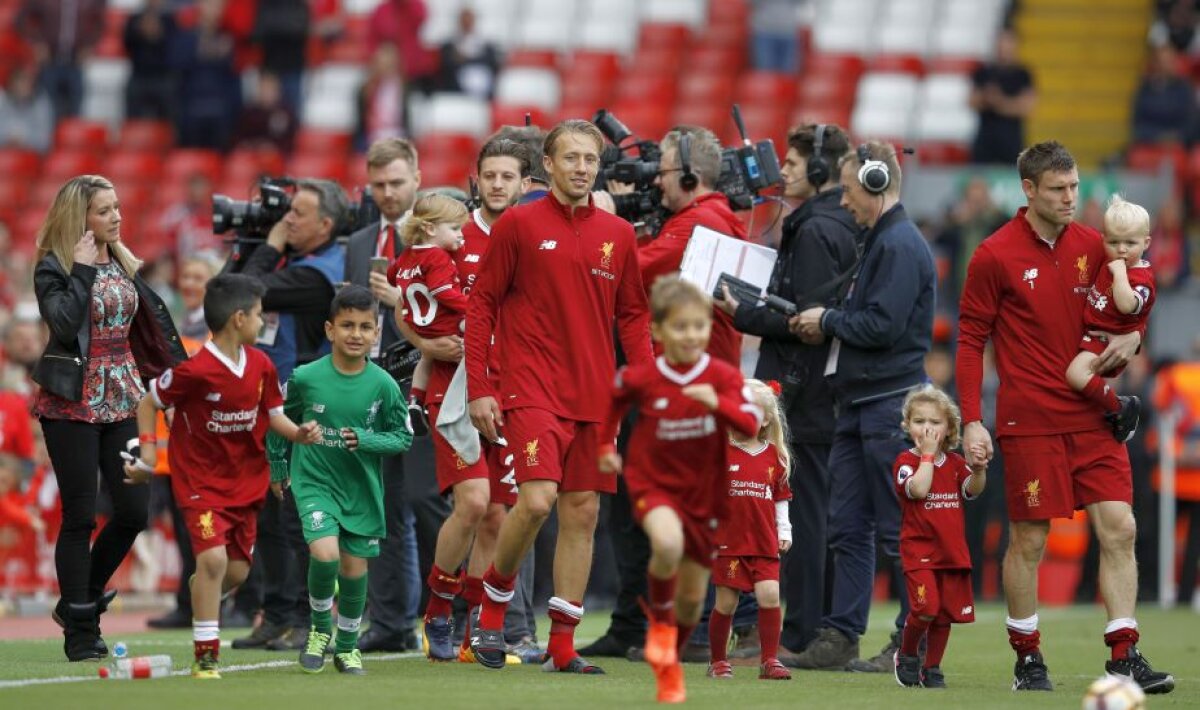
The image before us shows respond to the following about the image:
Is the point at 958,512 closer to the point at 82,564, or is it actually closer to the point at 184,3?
the point at 82,564

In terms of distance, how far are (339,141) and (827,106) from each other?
5.50m

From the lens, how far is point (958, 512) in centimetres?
941

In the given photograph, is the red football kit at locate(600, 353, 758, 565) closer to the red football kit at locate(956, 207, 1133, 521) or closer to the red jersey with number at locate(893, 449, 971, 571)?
the red jersey with number at locate(893, 449, 971, 571)

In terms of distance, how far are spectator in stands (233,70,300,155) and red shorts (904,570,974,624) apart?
15425 millimetres

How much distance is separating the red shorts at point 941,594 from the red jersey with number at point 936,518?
0.04m

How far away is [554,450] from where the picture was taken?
898 centimetres

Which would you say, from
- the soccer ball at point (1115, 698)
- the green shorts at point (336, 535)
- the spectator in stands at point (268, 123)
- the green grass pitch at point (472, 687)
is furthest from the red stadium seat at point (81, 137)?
the soccer ball at point (1115, 698)

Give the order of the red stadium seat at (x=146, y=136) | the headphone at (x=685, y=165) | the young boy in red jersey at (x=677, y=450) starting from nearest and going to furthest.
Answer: the young boy in red jersey at (x=677, y=450) → the headphone at (x=685, y=165) → the red stadium seat at (x=146, y=136)

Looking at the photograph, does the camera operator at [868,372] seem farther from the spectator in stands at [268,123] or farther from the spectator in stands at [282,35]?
the spectator in stands at [282,35]

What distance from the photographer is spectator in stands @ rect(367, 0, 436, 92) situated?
78.7ft

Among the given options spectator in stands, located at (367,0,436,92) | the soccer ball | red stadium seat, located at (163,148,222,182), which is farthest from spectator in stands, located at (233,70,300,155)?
the soccer ball

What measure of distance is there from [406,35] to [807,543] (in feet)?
47.4

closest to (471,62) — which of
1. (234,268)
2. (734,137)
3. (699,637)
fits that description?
(734,137)

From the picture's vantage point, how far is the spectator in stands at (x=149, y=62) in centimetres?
2441
